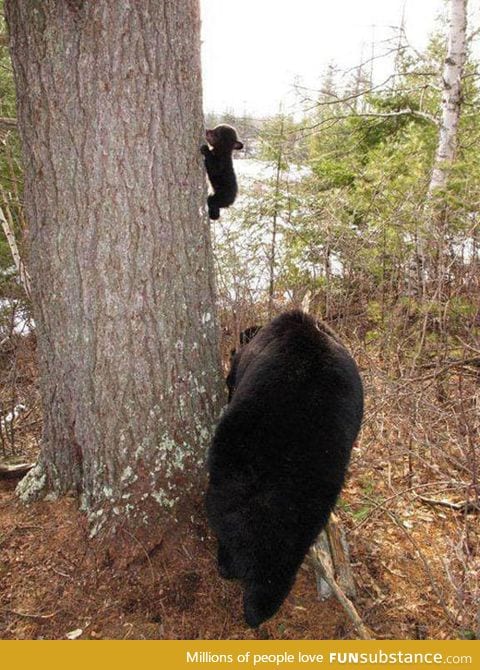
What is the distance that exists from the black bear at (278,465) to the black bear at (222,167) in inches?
68.4

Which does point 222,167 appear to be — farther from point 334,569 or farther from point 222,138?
point 334,569

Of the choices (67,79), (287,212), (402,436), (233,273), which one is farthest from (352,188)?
(67,79)

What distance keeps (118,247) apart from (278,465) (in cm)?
136

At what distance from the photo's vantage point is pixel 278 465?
2291 mm

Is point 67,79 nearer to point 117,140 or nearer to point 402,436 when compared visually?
point 117,140

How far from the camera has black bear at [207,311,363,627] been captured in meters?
2.20

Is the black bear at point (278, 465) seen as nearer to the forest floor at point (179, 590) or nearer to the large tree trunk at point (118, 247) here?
the forest floor at point (179, 590)

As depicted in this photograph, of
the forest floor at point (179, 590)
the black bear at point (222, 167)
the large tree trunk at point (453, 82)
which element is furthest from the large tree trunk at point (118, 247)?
the large tree trunk at point (453, 82)

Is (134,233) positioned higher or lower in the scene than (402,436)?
higher

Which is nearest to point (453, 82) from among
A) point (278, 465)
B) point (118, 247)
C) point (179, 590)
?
point (118, 247)

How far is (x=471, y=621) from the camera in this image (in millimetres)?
2324

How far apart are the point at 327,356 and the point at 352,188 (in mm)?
5085

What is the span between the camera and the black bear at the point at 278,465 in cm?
220

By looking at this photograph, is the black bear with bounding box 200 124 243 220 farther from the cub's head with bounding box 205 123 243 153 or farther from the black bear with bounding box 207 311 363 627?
the black bear with bounding box 207 311 363 627
